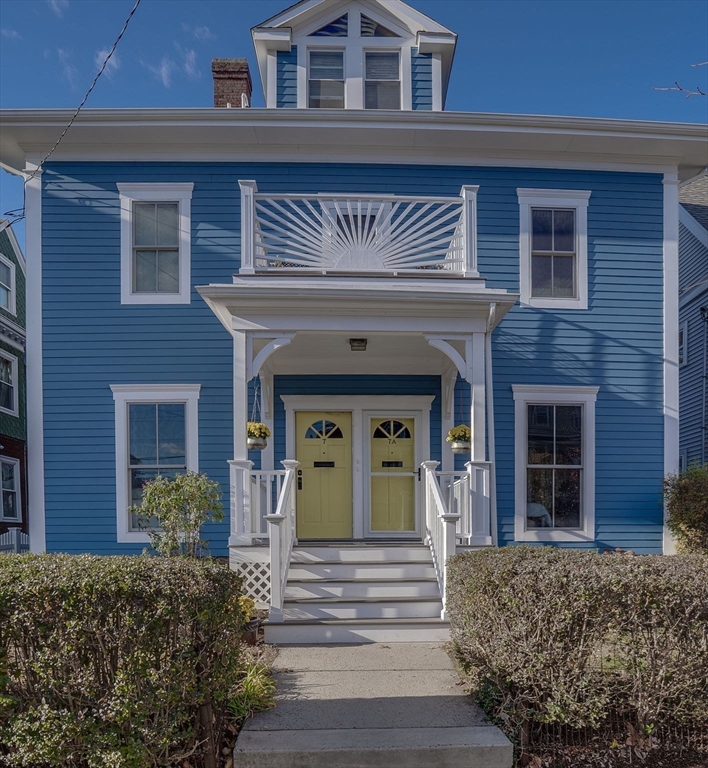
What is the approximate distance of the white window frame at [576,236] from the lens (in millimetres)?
8377

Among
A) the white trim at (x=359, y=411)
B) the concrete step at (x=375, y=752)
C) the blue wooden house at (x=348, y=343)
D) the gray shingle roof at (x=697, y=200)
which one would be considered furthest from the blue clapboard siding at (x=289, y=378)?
the concrete step at (x=375, y=752)

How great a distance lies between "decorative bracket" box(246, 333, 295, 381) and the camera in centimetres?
657

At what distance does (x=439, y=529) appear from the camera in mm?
6445

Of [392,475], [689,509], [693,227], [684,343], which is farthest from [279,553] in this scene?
[693,227]

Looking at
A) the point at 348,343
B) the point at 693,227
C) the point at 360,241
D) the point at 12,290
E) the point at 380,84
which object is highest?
the point at 380,84

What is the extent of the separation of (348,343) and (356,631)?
130 inches

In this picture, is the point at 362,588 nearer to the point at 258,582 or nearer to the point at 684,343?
the point at 258,582

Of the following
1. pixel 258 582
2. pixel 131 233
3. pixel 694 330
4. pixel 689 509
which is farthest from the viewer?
pixel 694 330

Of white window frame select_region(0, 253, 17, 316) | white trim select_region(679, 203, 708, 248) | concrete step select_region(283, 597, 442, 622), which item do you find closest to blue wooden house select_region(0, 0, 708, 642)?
concrete step select_region(283, 597, 442, 622)

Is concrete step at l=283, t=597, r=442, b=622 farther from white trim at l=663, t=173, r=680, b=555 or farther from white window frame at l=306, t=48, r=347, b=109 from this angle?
white window frame at l=306, t=48, r=347, b=109

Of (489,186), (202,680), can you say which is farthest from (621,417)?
(202,680)

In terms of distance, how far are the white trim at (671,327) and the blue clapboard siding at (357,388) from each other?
3.17 meters

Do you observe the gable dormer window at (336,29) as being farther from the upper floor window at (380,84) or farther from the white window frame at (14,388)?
the white window frame at (14,388)

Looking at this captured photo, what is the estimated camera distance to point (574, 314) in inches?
330
